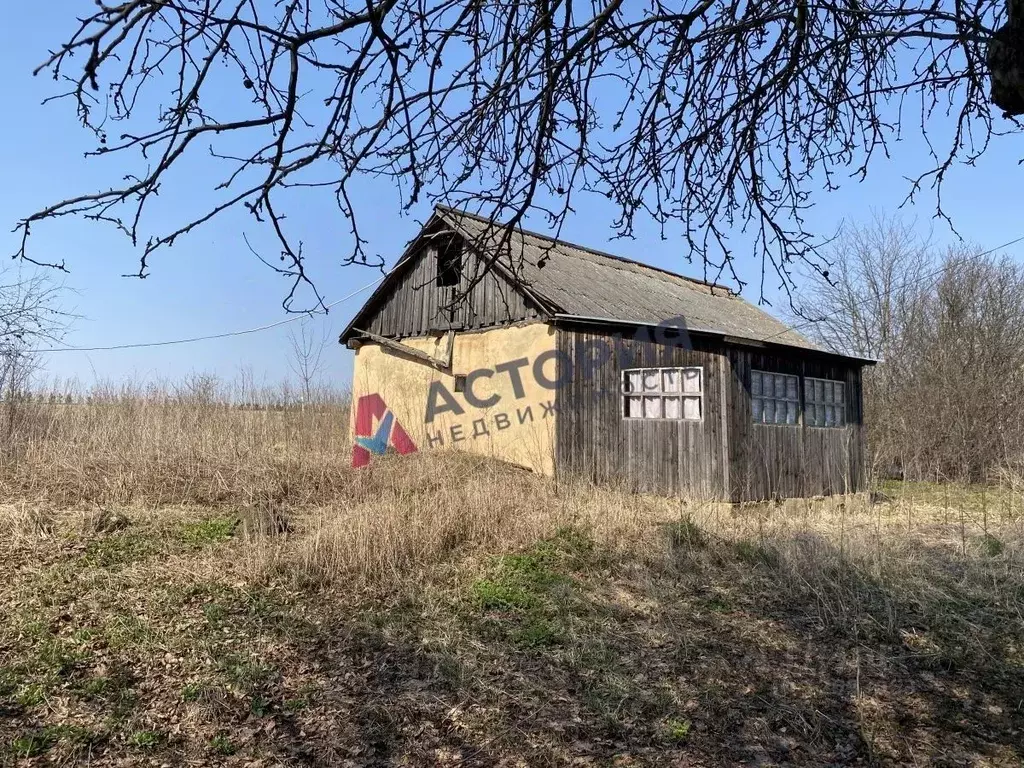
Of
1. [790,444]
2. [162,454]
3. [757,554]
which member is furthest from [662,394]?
[162,454]

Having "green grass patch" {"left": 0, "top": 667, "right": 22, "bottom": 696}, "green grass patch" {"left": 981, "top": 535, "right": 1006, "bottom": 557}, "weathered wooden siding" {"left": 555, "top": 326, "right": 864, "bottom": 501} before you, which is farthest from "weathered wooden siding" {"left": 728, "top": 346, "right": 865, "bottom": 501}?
"green grass patch" {"left": 0, "top": 667, "right": 22, "bottom": 696}

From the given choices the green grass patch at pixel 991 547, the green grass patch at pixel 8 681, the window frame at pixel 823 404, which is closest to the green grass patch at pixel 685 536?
the green grass patch at pixel 991 547

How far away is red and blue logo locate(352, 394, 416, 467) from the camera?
524 inches

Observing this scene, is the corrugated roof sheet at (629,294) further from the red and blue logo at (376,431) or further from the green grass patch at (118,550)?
the green grass patch at (118,550)

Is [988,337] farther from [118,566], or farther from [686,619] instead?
[118,566]

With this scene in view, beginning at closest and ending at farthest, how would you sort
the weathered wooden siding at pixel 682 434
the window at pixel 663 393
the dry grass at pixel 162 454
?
1. the dry grass at pixel 162 454
2. the weathered wooden siding at pixel 682 434
3. the window at pixel 663 393

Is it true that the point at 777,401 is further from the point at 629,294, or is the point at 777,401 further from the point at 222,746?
the point at 222,746

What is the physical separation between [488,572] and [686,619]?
5.68ft

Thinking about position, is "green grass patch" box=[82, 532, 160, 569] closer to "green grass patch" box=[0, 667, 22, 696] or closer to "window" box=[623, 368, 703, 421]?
"green grass patch" box=[0, 667, 22, 696]

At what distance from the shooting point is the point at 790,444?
38.6ft

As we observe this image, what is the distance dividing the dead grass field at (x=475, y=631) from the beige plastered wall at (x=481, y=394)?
328 centimetres

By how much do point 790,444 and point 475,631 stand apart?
8.79m

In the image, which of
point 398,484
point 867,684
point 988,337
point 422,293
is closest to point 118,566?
point 398,484

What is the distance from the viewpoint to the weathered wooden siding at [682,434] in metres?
10.5
